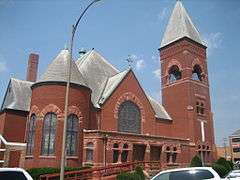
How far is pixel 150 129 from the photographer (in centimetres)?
4172

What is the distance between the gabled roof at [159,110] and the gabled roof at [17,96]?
58.5 feet

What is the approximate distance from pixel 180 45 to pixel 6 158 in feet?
103

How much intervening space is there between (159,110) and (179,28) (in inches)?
568

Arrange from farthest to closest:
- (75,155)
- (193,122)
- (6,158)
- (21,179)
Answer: (193,122) < (75,155) < (6,158) < (21,179)

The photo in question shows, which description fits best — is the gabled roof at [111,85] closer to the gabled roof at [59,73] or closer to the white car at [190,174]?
the gabled roof at [59,73]

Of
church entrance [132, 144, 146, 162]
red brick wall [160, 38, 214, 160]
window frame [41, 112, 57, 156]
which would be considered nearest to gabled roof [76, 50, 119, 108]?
window frame [41, 112, 57, 156]

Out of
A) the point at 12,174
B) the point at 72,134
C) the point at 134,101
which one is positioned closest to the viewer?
the point at 12,174

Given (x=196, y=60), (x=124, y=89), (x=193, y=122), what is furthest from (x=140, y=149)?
(x=196, y=60)

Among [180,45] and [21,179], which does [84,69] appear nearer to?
[180,45]

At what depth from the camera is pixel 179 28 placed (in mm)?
50969

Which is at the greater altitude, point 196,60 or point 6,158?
point 196,60

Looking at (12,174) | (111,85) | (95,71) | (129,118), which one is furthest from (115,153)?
(12,174)

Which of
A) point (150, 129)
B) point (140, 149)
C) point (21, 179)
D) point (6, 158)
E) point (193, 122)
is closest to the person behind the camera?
point (21, 179)

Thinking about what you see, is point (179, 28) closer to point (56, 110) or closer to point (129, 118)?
point (129, 118)
